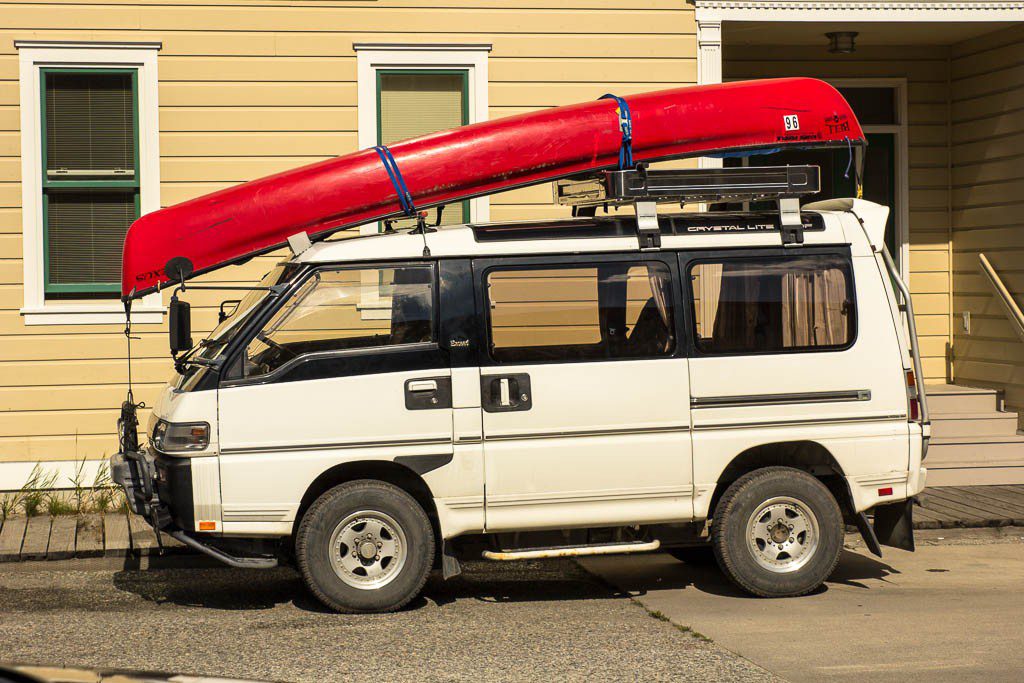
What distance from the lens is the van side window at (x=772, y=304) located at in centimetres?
812

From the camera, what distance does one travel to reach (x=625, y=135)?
8484mm

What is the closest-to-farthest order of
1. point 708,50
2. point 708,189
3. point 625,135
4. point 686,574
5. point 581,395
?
point 581,395 < point 708,189 < point 625,135 < point 686,574 < point 708,50

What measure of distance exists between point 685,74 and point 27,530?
692 centimetres

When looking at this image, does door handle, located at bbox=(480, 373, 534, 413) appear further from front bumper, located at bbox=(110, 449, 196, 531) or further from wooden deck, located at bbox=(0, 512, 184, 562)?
wooden deck, located at bbox=(0, 512, 184, 562)

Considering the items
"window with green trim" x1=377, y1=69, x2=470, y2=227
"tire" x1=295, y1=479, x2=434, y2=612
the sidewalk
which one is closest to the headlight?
"tire" x1=295, y1=479, x2=434, y2=612

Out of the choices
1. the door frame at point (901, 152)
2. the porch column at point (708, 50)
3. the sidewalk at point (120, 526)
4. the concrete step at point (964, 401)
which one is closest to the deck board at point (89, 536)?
the sidewalk at point (120, 526)

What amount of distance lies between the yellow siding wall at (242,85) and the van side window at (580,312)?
4017 mm

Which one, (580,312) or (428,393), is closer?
(428,393)

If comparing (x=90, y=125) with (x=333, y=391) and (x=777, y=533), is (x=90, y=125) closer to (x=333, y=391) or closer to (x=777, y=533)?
(x=333, y=391)

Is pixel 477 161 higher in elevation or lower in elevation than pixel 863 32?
lower

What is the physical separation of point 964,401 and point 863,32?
3.72 metres

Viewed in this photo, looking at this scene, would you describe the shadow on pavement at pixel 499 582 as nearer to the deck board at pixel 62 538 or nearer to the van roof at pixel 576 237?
the deck board at pixel 62 538

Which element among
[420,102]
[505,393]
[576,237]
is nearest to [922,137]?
[420,102]

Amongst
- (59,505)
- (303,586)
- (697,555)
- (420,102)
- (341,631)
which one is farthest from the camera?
(420,102)
